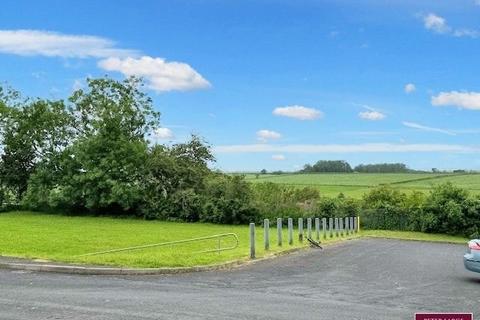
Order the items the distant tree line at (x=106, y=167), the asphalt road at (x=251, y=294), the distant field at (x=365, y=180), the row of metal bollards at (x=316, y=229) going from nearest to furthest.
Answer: the asphalt road at (x=251, y=294)
the row of metal bollards at (x=316, y=229)
the distant tree line at (x=106, y=167)
the distant field at (x=365, y=180)

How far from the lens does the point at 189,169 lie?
4934cm

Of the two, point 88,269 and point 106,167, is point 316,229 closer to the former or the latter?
point 88,269

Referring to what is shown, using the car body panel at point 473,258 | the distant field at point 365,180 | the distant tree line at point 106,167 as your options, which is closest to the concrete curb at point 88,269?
the car body panel at point 473,258

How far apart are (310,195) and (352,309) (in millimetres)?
38957

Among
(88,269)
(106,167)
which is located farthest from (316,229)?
(106,167)

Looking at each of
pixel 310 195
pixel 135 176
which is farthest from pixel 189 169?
pixel 310 195

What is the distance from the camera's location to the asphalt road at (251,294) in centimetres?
891

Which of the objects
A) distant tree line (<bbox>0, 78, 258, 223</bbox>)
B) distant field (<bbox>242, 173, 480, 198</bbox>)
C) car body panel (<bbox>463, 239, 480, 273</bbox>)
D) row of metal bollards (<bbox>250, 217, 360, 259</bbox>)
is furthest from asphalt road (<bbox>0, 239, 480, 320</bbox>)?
distant field (<bbox>242, 173, 480, 198</bbox>)

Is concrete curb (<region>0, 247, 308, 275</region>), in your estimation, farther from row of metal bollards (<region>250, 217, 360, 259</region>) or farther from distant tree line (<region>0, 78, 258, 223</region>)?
distant tree line (<region>0, 78, 258, 223</region>)

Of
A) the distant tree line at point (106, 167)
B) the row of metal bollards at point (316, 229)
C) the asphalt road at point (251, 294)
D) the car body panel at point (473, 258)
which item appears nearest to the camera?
the asphalt road at point (251, 294)

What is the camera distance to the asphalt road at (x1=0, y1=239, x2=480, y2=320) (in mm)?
8914

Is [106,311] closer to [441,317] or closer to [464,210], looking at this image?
[441,317]

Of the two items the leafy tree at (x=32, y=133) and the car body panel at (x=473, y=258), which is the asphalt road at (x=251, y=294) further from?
the leafy tree at (x=32, y=133)

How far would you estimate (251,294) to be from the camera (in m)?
10.9
